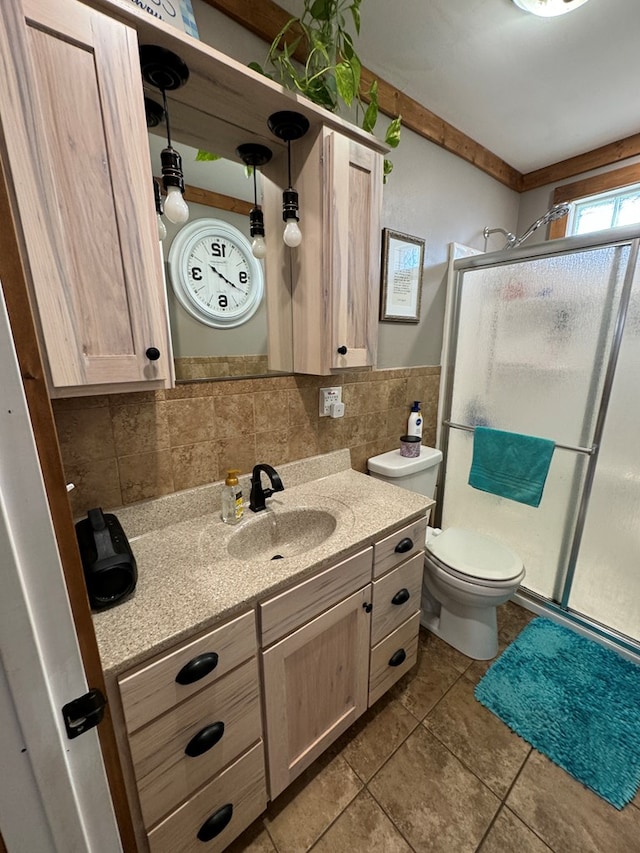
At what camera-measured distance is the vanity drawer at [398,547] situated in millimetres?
1073

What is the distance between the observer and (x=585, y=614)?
1.68m

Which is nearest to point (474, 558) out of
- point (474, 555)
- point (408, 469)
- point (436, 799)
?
point (474, 555)

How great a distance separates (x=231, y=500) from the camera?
3.49 feet

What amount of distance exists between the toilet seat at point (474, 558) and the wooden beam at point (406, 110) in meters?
1.90

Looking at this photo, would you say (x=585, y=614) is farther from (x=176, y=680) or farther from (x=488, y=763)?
(x=176, y=680)

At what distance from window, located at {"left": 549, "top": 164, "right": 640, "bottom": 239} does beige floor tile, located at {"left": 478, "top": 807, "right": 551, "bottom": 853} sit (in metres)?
2.46

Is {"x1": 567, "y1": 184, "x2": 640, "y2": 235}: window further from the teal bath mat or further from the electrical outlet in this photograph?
the teal bath mat

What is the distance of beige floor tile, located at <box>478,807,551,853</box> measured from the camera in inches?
37.0

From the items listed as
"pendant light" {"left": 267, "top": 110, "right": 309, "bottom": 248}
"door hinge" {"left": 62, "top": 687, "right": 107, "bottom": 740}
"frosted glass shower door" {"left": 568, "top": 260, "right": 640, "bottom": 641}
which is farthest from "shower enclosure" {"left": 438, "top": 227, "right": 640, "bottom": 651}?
"door hinge" {"left": 62, "top": 687, "right": 107, "bottom": 740}

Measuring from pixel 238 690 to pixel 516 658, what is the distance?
1356mm

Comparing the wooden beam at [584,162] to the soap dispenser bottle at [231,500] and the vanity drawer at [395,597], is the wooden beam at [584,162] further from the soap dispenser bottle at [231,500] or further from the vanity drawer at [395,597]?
the soap dispenser bottle at [231,500]

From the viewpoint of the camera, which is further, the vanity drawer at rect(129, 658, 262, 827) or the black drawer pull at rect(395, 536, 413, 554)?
the black drawer pull at rect(395, 536, 413, 554)

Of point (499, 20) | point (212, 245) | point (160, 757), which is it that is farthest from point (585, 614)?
point (499, 20)

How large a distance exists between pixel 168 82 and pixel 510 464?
1.97m
